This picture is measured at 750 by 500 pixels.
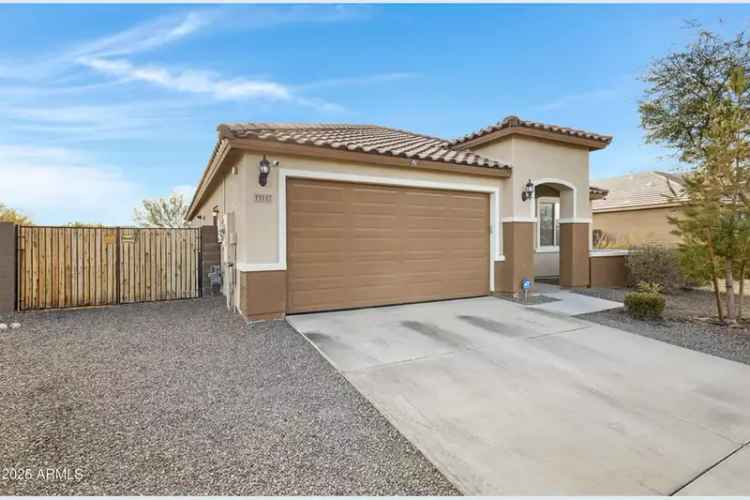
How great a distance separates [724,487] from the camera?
87.5 inches

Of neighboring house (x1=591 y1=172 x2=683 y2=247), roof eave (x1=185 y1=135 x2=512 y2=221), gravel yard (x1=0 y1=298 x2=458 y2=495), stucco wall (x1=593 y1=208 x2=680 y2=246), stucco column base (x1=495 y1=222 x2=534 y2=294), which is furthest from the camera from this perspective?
neighboring house (x1=591 y1=172 x2=683 y2=247)

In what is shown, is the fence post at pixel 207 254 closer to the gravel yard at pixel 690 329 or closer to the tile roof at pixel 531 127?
the tile roof at pixel 531 127

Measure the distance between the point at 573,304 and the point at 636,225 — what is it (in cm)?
1407

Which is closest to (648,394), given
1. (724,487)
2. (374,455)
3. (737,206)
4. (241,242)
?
(724,487)

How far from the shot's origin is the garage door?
6.48m

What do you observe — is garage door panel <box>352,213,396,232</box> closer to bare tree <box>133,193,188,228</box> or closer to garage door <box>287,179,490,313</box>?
garage door <box>287,179,490,313</box>

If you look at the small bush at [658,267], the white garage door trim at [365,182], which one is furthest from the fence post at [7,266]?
the small bush at [658,267]

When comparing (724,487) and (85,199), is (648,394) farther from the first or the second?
(85,199)

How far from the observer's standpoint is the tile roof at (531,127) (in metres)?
8.12

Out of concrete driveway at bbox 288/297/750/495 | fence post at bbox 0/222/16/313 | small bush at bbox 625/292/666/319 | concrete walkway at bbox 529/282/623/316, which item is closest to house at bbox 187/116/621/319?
concrete walkway at bbox 529/282/623/316

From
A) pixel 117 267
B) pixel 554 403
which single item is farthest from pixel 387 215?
pixel 117 267

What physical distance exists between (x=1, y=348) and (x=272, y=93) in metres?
9.99

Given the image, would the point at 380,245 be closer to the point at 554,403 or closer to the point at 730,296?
the point at 554,403

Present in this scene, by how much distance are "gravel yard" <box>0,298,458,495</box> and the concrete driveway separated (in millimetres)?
369
